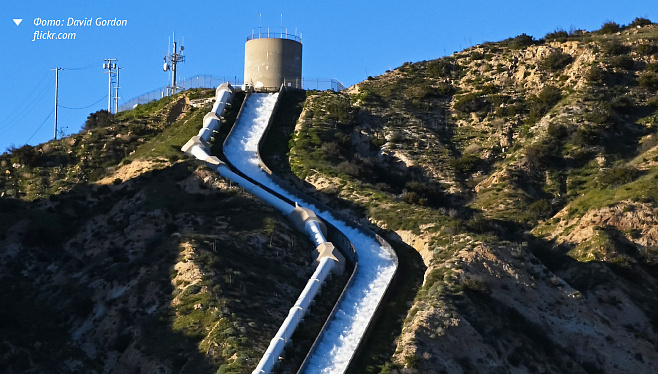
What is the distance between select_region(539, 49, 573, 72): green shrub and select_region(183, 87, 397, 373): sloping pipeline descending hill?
930 inches

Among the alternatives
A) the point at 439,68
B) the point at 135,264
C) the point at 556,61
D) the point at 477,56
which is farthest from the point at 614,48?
the point at 135,264

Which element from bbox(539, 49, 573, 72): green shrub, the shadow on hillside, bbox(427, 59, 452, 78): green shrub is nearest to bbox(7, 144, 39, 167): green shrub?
the shadow on hillside

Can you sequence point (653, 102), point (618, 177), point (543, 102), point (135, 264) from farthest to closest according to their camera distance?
point (543, 102)
point (653, 102)
point (618, 177)
point (135, 264)

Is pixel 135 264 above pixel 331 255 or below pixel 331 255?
below

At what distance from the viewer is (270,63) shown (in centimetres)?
9088

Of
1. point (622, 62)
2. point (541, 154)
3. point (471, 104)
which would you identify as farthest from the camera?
point (471, 104)

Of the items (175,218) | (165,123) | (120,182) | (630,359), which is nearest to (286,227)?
(175,218)

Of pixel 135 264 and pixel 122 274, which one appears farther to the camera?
pixel 135 264

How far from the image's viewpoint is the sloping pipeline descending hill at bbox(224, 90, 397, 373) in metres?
44.4

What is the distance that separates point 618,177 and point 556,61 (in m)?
22.2

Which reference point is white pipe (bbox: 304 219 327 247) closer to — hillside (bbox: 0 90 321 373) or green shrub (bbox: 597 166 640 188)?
hillside (bbox: 0 90 321 373)

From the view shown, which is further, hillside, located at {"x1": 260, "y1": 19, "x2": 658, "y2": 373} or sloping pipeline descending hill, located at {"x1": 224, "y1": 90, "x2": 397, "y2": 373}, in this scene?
hillside, located at {"x1": 260, "y1": 19, "x2": 658, "y2": 373}

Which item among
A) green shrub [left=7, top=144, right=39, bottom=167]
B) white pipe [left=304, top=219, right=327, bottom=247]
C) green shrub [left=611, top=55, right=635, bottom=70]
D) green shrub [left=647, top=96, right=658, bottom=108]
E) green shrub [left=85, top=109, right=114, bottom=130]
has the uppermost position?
green shrub [left=611, top=55, right=635, bottom=70]

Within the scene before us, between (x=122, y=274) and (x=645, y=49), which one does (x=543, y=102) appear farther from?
(x=122, y=274)
